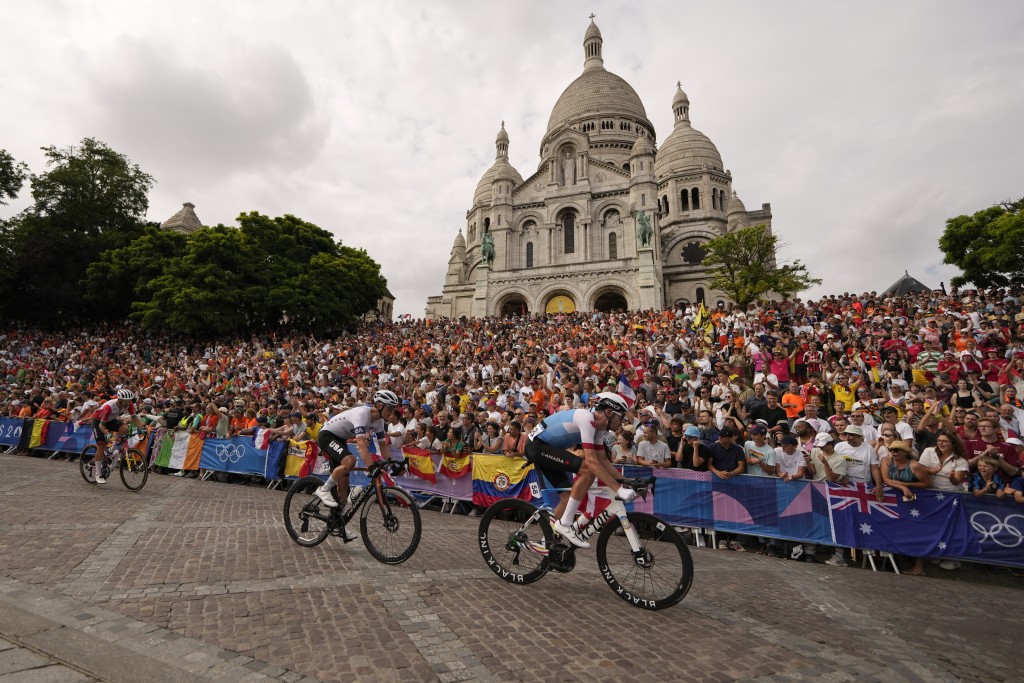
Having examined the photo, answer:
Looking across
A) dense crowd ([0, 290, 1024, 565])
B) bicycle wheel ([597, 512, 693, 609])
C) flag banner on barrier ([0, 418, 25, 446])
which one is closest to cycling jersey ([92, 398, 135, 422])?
dense crowd ([0, 290, 1024, 565])

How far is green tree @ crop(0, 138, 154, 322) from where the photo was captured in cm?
3375

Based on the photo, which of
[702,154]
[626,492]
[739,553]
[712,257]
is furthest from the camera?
[702,154]

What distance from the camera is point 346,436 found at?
602 centimetres

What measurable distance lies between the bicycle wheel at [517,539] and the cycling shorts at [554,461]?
35 centimetres

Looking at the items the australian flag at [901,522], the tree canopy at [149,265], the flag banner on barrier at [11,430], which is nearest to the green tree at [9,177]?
the tree canopy at [149,265]

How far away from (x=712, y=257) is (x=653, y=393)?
98.9ft

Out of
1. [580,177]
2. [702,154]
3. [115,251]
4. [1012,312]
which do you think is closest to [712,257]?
[580,177]

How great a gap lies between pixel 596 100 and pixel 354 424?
223 feet

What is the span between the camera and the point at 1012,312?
13141 mm

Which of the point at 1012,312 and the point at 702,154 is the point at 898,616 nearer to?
the point at 1012,312

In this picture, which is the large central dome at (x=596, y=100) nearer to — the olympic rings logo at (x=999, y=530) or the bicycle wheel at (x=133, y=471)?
the bicycle wheel at (x=133, y=471)

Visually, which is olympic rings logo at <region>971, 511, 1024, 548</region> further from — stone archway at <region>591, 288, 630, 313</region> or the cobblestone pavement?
stone archway at <region>591, 288, 630, 313</region>

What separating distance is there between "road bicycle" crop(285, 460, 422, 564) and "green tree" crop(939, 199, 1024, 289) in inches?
1365

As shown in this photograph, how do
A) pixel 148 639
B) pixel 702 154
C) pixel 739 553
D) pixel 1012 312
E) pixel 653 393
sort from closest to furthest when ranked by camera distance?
1. pixel 148 639
2. pixel 739 553
3. pixel 653 393
4. pixel 1012 312
5. pixel 702 154
